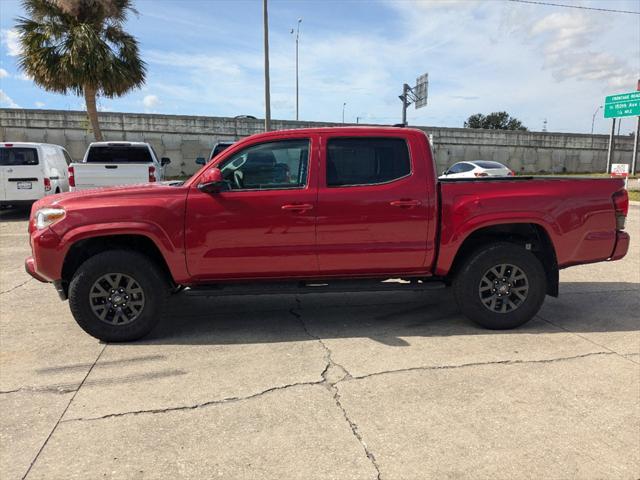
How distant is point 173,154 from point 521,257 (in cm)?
2410

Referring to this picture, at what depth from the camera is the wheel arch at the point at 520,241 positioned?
480 cm

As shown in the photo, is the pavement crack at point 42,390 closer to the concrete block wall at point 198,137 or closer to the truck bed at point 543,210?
the truck bed at point 543,210

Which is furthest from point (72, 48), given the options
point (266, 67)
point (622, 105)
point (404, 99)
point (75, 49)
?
point (622, 105)

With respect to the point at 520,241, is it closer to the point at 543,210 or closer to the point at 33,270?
the point at 543,210

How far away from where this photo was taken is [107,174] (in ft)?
36.1

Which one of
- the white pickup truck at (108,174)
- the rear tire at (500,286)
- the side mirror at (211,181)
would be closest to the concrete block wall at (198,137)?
the white pickup truck at (108,174)

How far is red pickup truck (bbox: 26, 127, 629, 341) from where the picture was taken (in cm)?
436

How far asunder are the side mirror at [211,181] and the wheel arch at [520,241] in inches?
92.9

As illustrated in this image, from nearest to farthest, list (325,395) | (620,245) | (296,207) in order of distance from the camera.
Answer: (325,395) < (296,207) < (620,245)

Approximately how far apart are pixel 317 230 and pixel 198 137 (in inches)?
935

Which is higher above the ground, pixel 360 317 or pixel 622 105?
pixel 622 105

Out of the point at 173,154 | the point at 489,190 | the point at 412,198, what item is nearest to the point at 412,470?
the point at 412,198

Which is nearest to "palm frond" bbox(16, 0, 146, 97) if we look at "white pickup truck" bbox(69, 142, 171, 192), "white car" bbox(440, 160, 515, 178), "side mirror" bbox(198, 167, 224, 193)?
"white pickup truck" bbox(69, 142, 171, 192)

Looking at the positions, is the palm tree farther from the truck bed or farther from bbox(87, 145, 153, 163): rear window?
the truck bed
